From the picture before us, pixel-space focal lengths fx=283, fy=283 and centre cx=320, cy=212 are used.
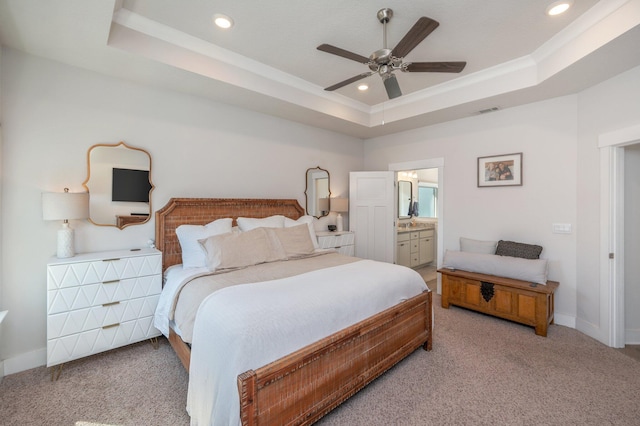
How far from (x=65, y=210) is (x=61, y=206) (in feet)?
0.14

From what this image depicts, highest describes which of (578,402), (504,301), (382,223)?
(382,223)

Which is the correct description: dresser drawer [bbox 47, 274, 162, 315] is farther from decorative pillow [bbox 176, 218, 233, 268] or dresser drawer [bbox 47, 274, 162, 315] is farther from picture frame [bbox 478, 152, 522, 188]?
picture frame [bbox 478, 152, 522, 188]

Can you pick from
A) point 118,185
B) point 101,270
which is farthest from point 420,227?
point 101,270

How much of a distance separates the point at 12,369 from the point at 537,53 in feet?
18.8

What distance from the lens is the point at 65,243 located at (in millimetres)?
2500

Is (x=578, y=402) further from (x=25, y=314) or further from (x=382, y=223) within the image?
(x=25, y=314)

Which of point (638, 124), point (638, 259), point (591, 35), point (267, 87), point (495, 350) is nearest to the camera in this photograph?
point (591, 35)

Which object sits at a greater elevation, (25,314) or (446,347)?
(25,314)

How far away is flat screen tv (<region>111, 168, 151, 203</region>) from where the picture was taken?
2932mm

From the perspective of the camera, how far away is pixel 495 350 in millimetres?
2789

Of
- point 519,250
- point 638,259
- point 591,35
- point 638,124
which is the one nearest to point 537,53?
point 591,35

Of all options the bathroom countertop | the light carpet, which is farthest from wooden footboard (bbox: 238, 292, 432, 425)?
the bathroom countertop

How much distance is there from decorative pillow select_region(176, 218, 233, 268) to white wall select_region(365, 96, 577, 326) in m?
3.38

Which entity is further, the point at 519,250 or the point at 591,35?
the point at 519,250
